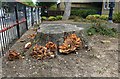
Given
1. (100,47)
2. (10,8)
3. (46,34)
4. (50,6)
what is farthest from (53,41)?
(50,6)

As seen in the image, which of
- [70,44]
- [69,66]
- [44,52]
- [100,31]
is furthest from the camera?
[100,31]

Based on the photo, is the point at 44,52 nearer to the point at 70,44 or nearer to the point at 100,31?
the point at 70,44

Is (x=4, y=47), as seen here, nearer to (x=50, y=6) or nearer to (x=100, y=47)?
(x=100, y=47)

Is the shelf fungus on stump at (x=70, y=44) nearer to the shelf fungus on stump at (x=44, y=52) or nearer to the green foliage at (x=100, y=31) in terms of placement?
the shelf fungus on stump at (x=44, y=52)

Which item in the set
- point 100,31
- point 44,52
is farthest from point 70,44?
point 100,31

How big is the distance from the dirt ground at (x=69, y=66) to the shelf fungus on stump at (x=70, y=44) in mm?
110

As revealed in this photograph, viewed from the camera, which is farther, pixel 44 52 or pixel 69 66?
pixel 44 52

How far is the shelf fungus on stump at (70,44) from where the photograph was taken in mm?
3742

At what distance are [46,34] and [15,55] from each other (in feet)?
2.99

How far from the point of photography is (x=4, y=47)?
172 inches

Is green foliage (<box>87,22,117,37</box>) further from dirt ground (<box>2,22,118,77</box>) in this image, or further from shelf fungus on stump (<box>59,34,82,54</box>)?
dirt ground (<box>2,22,118,77</box>)

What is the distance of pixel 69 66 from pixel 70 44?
2.20 ft

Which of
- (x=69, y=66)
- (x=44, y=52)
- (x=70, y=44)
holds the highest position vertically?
(x=70, y=44)

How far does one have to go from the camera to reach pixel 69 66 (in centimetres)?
332
